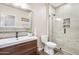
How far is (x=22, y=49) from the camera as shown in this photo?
1513mm

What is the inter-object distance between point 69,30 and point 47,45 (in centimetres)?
54

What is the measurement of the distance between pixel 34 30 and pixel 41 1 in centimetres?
60

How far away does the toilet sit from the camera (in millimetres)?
1542

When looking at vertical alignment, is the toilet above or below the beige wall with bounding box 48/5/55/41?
below

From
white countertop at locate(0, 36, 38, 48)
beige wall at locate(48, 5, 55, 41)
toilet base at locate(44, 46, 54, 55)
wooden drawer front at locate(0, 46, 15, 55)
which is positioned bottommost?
toilet base at locate(44, 46, 54, 55)

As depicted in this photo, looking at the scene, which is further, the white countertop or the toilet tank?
the toilet tank

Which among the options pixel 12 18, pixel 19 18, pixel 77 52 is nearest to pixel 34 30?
pixel 19 18

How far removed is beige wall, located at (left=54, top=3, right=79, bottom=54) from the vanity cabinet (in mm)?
503

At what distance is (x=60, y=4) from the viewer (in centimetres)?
148

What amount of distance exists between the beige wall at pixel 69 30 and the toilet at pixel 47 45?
0.13 meters

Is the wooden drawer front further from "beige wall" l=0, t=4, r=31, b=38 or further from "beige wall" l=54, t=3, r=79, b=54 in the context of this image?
"beige wall" l=54, t=3, r=79, b=54

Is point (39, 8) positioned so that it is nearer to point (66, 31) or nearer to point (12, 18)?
point (12, 18)

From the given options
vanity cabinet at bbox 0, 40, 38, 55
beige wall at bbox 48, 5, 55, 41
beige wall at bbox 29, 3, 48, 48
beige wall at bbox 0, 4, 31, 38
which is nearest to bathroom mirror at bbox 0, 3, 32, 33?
beige wall at bbox 0, 4, 31, 38

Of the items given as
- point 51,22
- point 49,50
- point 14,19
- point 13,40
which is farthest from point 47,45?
point 14,19
